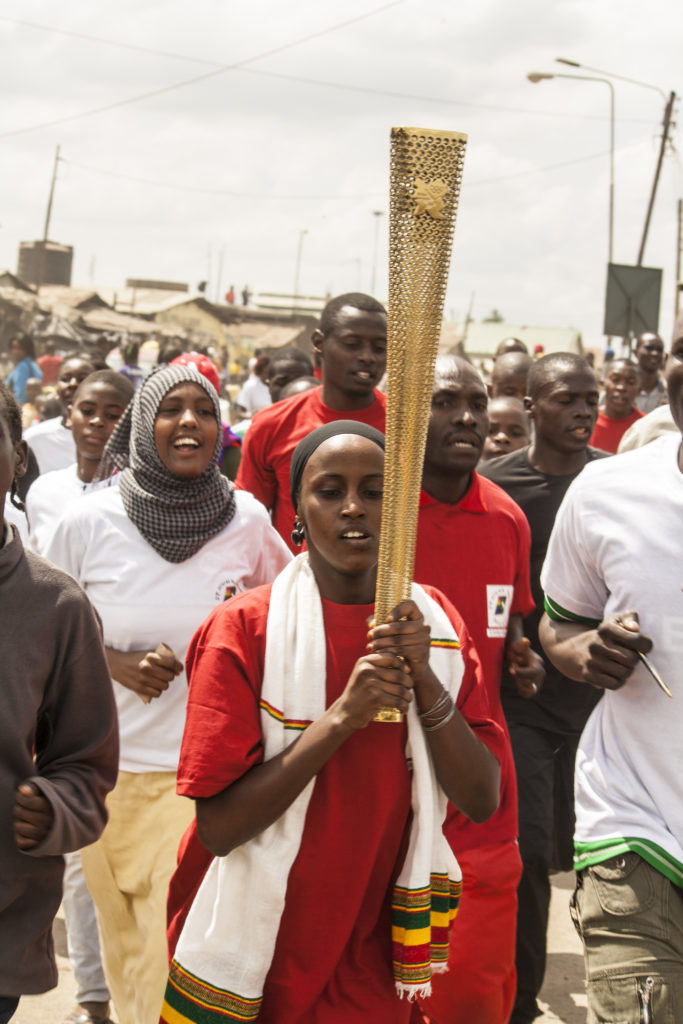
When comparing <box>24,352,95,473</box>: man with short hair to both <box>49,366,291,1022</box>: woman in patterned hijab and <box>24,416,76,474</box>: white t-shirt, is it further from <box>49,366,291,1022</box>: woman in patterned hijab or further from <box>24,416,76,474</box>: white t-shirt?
<box>49,366,291,1022</box>: woman in patterned hijab

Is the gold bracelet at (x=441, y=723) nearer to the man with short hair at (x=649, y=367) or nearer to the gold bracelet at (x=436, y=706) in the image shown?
the gold bracelet at (x=436, y=706)

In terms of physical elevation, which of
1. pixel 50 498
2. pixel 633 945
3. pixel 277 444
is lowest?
pixel 633 945

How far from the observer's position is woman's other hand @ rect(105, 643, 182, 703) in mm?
3947

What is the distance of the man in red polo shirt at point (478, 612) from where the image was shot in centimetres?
405

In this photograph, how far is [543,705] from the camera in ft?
16.4

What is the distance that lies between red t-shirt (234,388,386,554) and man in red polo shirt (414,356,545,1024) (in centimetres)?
110

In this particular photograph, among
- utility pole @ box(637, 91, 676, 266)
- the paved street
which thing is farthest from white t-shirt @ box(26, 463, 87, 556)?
utility pole @ box(637, 91, 676, 266)

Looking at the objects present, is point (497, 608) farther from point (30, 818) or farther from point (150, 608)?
point (30, 818)

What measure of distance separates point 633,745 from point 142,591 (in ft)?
5.85

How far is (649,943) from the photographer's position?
9.96 feet

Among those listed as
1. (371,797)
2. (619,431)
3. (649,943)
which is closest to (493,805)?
(371,797)

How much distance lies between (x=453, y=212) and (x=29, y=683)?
1.37 metres

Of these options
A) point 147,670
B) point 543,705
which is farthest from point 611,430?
point 147,670

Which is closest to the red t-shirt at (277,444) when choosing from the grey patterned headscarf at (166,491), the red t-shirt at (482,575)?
the grey patterned headscarf at (166,491)
